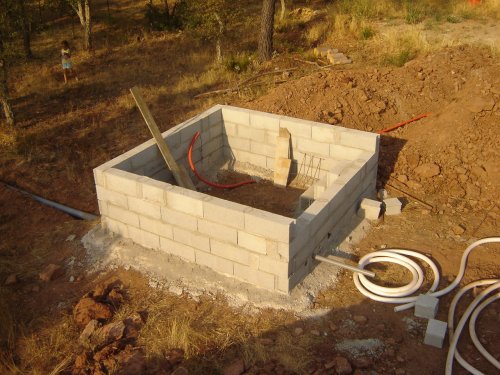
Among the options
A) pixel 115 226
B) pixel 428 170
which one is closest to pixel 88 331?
pixel 115 226

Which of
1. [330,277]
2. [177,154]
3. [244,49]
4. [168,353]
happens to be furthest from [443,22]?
[168,353]

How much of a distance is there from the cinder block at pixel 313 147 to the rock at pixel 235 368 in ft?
11.9

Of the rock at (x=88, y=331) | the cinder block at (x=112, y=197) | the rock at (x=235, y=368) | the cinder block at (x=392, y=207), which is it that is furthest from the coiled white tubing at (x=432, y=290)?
the cinder block at (x=112, y=197)

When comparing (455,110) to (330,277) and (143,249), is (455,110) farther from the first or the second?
(143,249)

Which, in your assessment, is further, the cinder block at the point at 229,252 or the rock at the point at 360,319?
the cinder block at the point at 229,252

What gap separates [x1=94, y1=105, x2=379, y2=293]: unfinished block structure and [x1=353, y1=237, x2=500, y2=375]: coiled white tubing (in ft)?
2.09

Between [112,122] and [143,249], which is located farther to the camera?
[112,122]

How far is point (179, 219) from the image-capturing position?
6.13 metres

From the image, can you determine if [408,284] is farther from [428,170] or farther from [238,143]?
[238,143]

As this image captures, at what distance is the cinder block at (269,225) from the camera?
5.36 m

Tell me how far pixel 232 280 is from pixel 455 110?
5048 mm

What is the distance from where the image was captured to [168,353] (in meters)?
5.07

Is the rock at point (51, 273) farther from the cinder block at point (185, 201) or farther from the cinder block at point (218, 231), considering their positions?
the cinder block at point (218, 231)

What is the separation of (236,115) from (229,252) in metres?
2.88
